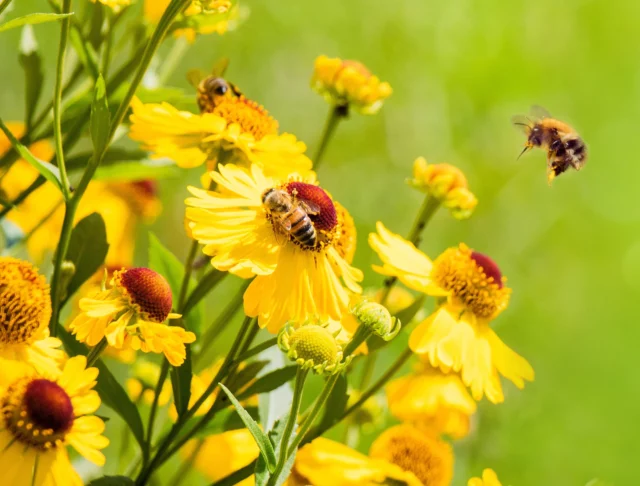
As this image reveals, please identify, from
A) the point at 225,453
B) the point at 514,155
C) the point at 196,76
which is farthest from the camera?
the point at 514,155

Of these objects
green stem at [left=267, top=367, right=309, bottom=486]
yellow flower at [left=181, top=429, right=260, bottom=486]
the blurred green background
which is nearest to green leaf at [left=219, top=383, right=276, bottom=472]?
green stem at [left=267, top=367, right=309, bottom=486]

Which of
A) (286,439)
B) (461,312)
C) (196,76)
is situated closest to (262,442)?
(286,439)

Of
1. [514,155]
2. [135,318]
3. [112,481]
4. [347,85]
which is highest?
[347,85]

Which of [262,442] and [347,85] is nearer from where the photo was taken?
[262,442]

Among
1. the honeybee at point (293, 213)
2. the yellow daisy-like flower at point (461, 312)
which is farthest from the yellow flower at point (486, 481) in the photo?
the honeybee at point (293, 213)

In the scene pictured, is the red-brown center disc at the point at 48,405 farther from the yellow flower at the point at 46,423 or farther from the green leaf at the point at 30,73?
the green leaf at the point at 30,73

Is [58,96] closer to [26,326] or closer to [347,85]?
[26,326]

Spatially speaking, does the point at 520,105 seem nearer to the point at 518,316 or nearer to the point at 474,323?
the point at 518,316
